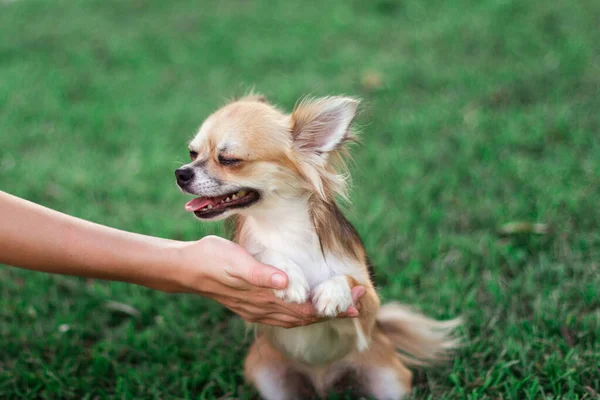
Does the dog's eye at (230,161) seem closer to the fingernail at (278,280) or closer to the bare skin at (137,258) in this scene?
the bare skin at (137,258)

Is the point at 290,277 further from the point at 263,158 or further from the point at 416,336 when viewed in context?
the point at 416,336

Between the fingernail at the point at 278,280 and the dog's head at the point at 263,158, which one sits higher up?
the dog's head at the point at 263,158

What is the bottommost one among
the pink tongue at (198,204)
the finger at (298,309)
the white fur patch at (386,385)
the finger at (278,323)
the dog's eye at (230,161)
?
the white fur patch at (386,385)

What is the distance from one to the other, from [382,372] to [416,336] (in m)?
0.27

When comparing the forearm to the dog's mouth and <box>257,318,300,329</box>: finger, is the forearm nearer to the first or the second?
the dog's mouth

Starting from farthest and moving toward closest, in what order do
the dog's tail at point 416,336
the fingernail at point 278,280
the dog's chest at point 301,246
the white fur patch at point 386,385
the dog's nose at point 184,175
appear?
the dog's tail at point 416,336 < the white fur patch at point 386,385 < the dog's chest at point 301,246 < the dog's nose at point 184,175 < the fingernail at point 278,280

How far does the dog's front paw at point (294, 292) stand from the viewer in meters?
2.19

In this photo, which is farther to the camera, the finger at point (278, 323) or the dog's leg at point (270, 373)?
the dog's leg at point (270, 373)

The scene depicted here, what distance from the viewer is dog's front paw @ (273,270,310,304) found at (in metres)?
2.19

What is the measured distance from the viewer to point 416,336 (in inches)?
110

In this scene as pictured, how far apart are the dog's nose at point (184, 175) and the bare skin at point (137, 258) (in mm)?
237

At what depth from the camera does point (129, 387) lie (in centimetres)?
275

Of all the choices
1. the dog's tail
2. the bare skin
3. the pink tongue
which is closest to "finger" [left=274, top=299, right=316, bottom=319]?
the bare skin

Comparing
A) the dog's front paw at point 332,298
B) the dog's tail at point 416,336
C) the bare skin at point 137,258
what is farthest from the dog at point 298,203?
the dog's tail at point 416,336
